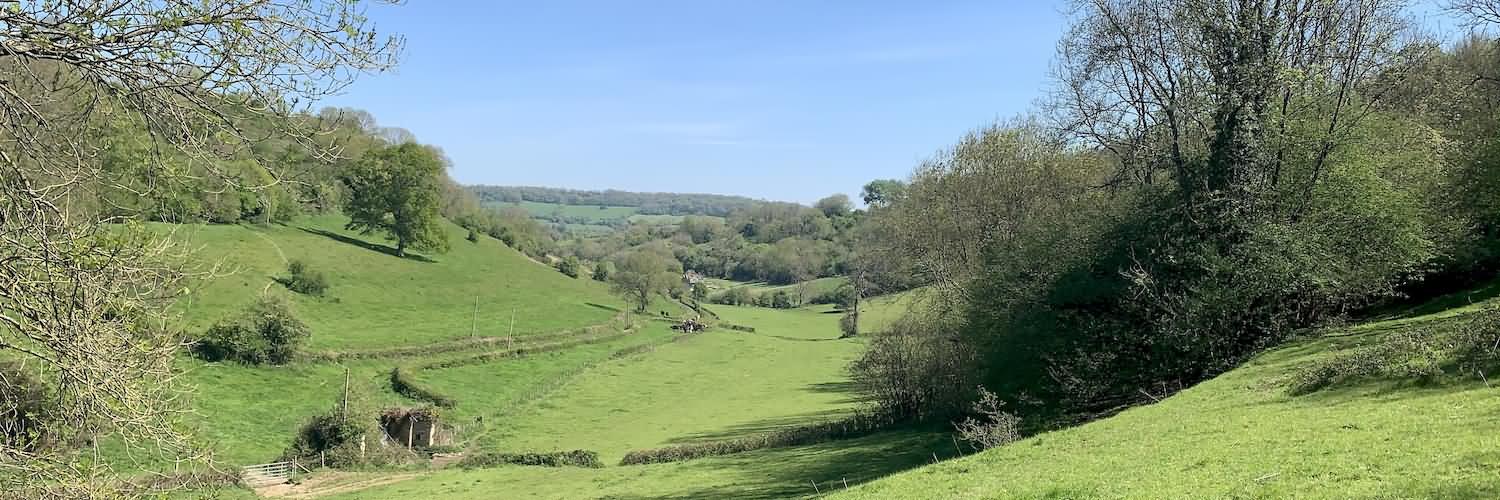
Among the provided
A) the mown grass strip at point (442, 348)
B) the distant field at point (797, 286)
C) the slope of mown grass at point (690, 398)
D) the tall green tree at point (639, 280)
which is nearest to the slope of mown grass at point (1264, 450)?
the slope of mown grass at point (690, 398)

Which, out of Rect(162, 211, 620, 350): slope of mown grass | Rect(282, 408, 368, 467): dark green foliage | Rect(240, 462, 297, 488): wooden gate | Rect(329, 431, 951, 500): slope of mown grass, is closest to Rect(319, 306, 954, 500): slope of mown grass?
Rect(329, 431, 951, 500): slope of mown grass

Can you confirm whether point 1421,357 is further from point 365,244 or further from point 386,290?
point 365,244

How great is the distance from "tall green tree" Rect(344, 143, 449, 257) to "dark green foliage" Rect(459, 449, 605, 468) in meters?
53.2

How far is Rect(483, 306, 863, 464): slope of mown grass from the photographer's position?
45.6 m

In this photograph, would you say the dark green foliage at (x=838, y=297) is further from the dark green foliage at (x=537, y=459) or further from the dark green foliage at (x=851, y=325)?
the dark green foliage at (x=537, y=459)

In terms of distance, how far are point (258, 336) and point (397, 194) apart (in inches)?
1633

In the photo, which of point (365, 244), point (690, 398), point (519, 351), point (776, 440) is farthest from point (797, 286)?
point (776, 440)

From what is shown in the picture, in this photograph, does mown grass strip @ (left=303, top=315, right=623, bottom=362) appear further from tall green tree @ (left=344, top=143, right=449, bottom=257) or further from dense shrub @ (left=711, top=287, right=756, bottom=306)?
dense shrub @ (left=711, top=287, right=756, bottom=306)

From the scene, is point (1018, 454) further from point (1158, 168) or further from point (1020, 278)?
point (1158, 168)

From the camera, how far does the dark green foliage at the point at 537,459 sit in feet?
128

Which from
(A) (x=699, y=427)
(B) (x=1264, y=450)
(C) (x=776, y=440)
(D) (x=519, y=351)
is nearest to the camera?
(B) (x=1264, y=450)

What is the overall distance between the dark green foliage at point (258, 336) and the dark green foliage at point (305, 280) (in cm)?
1528

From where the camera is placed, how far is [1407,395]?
15094 mm

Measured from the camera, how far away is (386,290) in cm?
7444
